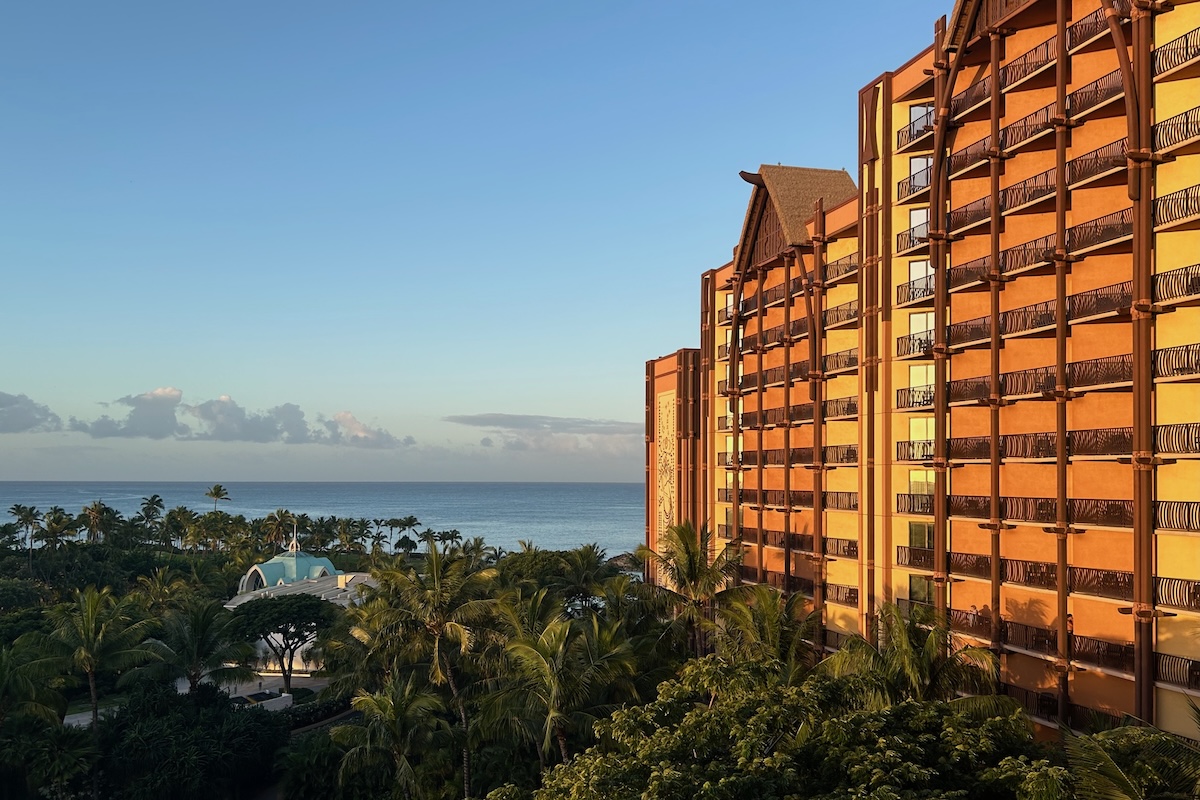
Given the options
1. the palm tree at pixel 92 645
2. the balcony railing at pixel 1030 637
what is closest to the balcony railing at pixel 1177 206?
the balcony railing at pixel 1030 637

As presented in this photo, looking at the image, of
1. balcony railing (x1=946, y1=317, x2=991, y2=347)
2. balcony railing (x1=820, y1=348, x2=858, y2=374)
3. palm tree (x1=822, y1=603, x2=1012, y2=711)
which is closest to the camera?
palm tree (x1=822, y1=603, x2=1012, y2=711)

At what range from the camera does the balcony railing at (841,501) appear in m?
46.0

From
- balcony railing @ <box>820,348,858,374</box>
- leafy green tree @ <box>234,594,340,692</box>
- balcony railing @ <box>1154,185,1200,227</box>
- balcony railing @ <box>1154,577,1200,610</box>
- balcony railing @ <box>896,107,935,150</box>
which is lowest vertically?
leafy green tree @ <box>234,594,340,692</box>

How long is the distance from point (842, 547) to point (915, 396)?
352 inches

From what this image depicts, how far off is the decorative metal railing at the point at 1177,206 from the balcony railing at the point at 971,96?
9.38m

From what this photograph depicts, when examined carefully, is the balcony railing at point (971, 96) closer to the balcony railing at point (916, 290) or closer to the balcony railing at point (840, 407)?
the balcony railing at point (916, 290)

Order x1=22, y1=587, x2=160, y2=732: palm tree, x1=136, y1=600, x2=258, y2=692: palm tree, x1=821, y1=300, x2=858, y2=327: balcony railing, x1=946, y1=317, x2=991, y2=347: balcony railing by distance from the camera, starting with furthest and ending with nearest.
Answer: x1=136, y1=600, x2=258, y2=692: palm tree, x1=22, y1=587, x2=160, y2=732: palm tree, x1=821, y1=300, x2=858, y2=327: balcony railing, x1=946, y1=317, x2=991, y2=347: balcony railing

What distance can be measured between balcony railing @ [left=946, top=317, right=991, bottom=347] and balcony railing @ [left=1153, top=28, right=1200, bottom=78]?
1018cm

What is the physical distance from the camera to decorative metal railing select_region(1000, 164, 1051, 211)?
112 ft

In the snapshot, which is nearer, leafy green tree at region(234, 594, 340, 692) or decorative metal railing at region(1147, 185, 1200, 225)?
decorative metal railing at region(1147, 185, 1200, 225)

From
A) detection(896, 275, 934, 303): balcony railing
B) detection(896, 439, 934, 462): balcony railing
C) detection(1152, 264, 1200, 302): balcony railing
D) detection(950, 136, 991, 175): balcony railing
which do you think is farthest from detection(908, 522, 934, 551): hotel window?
detection(1152, 264, 1200, 302): balcony railing

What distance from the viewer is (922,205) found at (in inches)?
1601

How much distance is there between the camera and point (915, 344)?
40.3 m

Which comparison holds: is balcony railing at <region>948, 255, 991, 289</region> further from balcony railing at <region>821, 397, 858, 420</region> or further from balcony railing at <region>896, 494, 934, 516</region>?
balcony railing at <region>821, 397, 858, 420</region>
